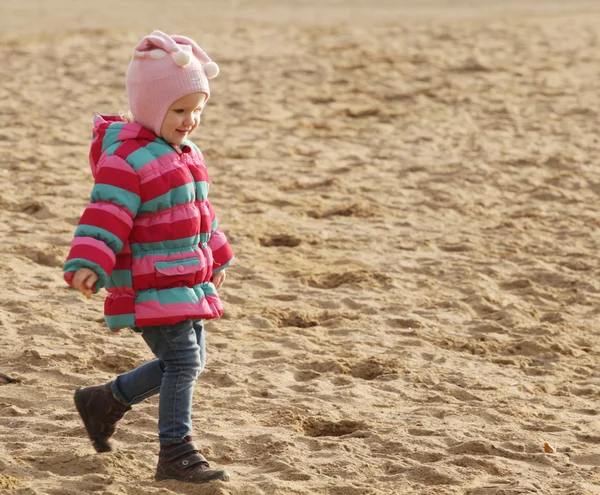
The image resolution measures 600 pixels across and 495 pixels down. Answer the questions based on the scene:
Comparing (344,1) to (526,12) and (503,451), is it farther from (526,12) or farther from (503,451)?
(503,451)

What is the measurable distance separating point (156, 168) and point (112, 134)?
21 centimetres

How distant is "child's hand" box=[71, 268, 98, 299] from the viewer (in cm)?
382

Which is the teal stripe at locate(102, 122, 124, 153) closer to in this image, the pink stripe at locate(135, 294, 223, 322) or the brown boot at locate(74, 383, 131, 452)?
the pink stripe at locate(135, 294, 223, 322)

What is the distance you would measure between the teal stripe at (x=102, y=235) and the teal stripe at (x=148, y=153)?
24 cm

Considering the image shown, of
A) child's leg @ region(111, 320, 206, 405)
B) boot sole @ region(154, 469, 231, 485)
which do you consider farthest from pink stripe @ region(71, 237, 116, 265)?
boot sole @ region(154, 469, 231, 485)

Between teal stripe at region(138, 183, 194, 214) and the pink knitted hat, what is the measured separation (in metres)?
0.22

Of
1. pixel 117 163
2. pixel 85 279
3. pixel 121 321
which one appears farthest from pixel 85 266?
pixel 117 163

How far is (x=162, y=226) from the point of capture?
13.1 feet

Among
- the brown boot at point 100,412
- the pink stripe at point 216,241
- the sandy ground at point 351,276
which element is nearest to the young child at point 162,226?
the pink stripe at point 216,241

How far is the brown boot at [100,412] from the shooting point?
4.29 meters

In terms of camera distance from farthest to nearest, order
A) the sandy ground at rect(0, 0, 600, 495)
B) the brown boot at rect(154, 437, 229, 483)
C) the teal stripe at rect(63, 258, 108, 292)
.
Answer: the sandy ground at rect(0, 0, 600, 495)
the brown boot at rect(154, 437, 229, 483)
the teal stripe at rect(63, 258, 108, 292)

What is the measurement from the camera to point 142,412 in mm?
4914

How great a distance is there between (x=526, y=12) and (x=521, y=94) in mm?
7756

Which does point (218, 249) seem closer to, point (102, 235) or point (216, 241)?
point (216, 241)
